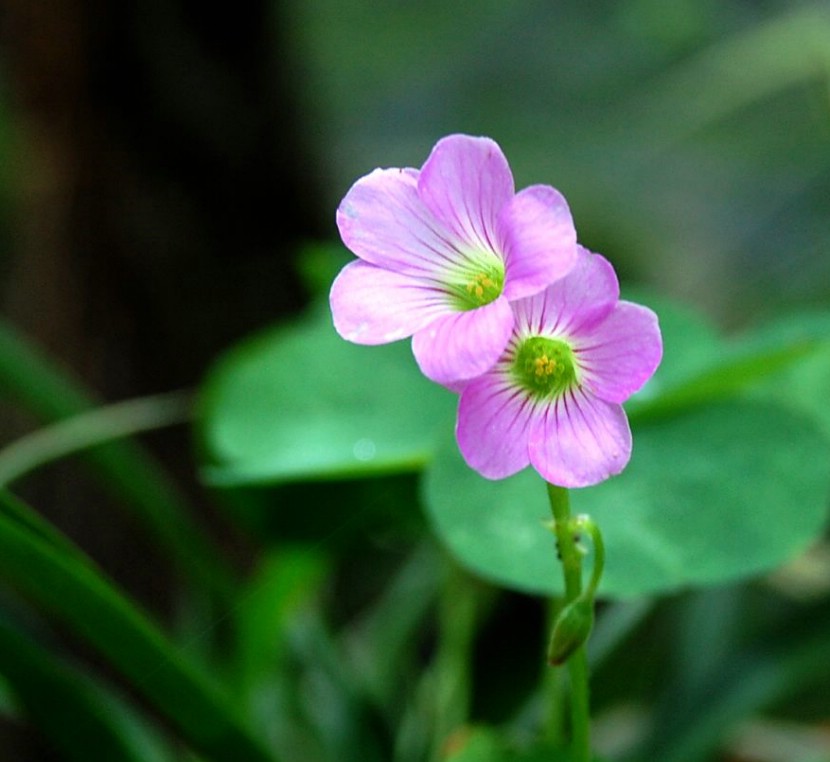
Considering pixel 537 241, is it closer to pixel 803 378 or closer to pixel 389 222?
pixel 389 222

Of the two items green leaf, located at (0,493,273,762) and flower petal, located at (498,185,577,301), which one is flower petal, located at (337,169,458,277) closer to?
flower petal, located at (498,185,577,301)

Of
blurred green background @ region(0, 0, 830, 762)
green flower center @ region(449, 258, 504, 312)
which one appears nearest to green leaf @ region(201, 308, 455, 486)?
blurred green background @ region(0, 0, 830, 762)

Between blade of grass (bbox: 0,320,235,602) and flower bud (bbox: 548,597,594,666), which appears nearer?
flower bud (bbox: 548,597,594,666)

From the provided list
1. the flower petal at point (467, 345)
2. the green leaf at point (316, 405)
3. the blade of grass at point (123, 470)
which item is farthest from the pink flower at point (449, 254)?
the blade of grass at point (123, 470)

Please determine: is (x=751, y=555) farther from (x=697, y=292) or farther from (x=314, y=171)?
(x=697, y=292)

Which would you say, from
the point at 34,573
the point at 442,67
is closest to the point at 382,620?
the point at 34,573

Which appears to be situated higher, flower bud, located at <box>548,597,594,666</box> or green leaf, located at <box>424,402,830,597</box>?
green leaf, located at <box>424,402,830,597</box>

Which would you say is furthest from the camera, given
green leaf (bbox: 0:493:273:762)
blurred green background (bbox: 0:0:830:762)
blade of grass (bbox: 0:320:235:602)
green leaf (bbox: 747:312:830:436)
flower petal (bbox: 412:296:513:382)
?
blurred green background (bbox: 0:0:830:762)
